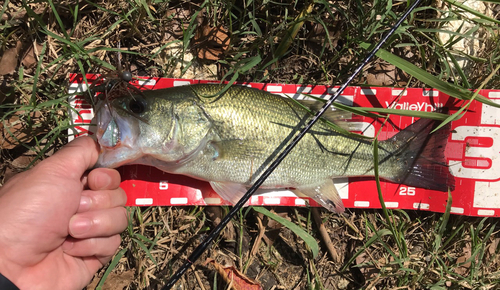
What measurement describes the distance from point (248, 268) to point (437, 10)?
2.92 m

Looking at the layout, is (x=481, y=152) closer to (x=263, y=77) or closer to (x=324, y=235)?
(x=324, y=235)

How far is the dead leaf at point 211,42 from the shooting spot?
300cm

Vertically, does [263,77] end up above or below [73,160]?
above

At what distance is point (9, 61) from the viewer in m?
2.89

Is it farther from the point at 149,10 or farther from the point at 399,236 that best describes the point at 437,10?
the point at 149,10

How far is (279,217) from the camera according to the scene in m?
2.97

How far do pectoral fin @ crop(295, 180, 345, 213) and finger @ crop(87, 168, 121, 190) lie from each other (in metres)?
1.55

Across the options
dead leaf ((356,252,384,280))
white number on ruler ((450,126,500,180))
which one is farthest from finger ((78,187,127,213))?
white number on ruler ((450,126,500,180))

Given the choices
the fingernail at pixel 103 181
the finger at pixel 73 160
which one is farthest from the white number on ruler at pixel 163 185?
the finger at pixel 73 160

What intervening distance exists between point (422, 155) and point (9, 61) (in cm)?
374

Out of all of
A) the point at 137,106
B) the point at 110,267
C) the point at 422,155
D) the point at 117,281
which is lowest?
the point at 117,281

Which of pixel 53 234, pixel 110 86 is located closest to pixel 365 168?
pixel 110 86

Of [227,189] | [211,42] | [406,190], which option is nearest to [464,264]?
[406,190]

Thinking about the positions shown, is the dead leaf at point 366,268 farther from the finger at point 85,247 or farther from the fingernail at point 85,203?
the fingernail at point 85,203
